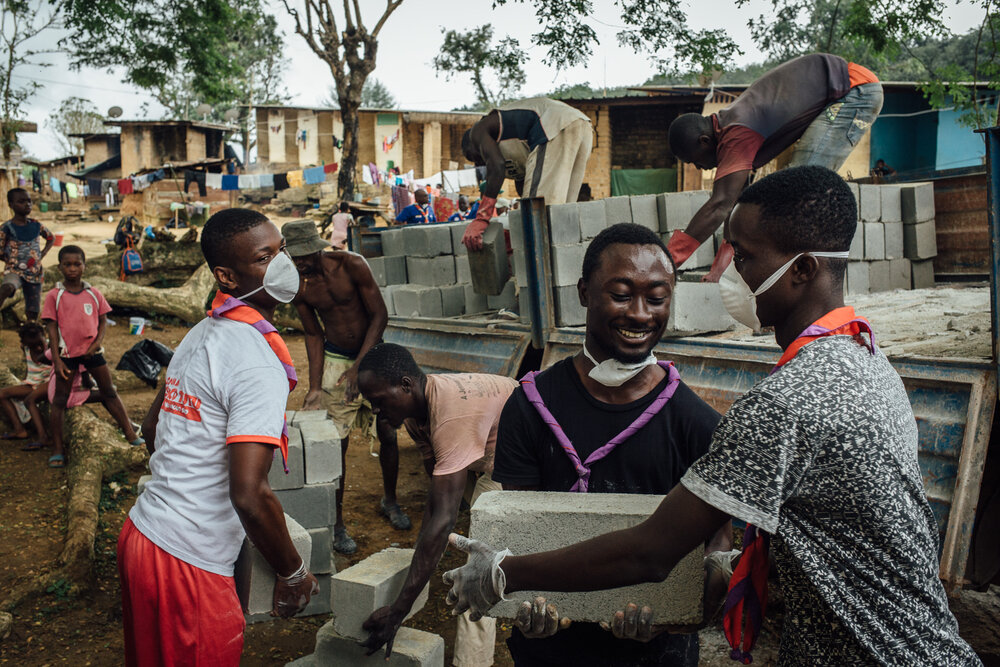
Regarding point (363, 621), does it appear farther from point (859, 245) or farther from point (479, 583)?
point (859, 245)

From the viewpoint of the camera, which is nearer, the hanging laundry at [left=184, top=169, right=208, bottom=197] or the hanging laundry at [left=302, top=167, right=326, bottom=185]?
the hanging laundry at [left=302, top=167, right=326, bottom=185]

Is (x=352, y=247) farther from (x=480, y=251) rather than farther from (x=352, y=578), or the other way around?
(x=352, y=578)

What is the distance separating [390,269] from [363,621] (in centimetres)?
478

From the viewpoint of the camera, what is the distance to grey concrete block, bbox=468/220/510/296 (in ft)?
19.5

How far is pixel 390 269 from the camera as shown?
23.8ft

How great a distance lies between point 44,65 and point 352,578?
21151 millimetres

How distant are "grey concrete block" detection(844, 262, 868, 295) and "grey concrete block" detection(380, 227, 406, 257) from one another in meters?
3.98

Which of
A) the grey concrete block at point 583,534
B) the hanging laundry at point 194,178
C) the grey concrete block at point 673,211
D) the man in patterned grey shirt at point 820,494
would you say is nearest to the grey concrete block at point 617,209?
the grey concrete block at point 673,211

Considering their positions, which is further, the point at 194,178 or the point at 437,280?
the point at 194,178

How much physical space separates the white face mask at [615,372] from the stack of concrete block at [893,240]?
15.3ft

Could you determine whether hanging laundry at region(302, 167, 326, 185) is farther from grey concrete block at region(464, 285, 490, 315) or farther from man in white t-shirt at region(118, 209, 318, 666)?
man in white t-shirt at region(118, 209, 318, 666)

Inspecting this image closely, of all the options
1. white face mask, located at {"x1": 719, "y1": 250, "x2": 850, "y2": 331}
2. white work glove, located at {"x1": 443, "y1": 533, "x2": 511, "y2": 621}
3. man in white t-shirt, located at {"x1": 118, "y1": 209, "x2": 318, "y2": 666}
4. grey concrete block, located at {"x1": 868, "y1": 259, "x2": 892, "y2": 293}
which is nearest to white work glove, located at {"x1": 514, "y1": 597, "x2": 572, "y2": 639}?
white work glove, located at {"x1": 443, "y1": 533, "x2": 511, "y2": 621}

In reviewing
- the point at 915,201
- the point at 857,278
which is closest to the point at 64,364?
the point at 857,278

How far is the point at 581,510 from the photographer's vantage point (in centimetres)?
163
